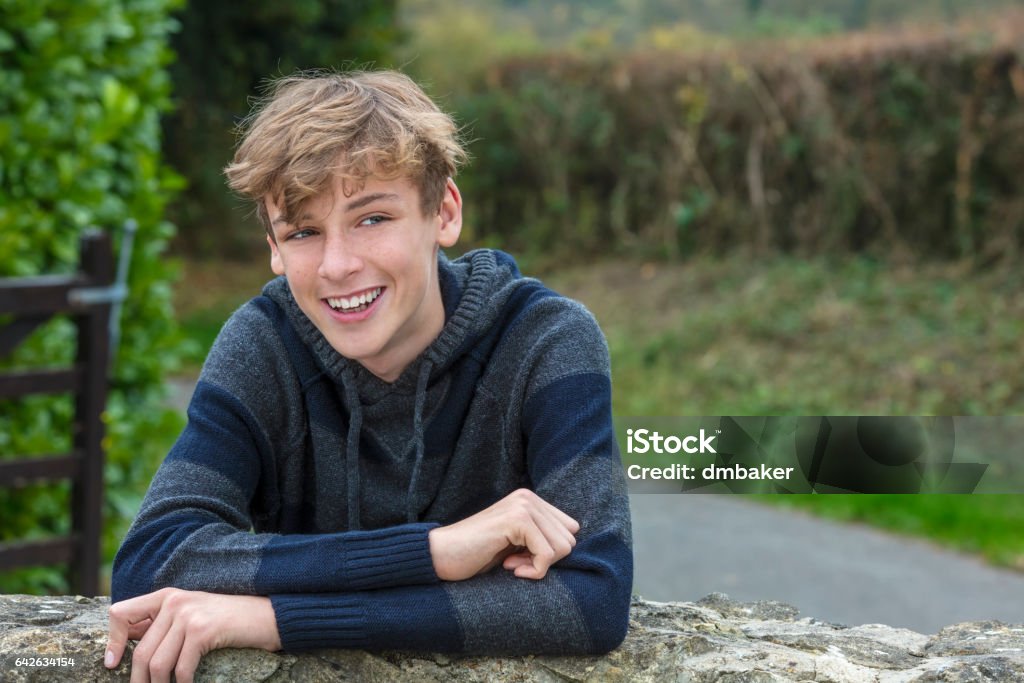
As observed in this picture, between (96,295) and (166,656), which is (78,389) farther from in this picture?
(166,656)

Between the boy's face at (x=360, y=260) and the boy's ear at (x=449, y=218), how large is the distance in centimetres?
5

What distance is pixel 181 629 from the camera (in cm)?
212

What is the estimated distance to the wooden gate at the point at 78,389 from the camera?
4.38m

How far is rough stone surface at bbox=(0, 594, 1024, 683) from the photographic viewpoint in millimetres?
2145

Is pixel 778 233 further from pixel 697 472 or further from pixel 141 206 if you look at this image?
pixel 697 472

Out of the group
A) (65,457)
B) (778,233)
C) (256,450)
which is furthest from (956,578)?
(778,233)

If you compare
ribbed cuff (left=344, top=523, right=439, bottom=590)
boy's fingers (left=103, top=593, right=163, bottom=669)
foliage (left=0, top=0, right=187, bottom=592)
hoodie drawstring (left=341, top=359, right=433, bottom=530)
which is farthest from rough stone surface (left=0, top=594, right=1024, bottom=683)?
foliage (left=0, top=0, right=187, bottom=592)

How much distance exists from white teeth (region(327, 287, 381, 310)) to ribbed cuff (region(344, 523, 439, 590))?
0.45 m

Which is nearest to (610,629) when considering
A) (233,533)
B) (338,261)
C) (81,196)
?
(233,533)

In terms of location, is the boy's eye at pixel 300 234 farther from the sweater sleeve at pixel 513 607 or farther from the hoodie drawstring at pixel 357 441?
the sweater sleeve at pixel 513 607

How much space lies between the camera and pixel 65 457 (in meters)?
4.53

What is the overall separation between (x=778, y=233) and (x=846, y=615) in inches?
236

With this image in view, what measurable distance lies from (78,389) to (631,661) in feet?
9.89

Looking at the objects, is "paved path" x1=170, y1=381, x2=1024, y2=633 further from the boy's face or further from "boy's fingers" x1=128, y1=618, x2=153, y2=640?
"boy's fingers" x1=128, y1=618, x2=153, y2=640
